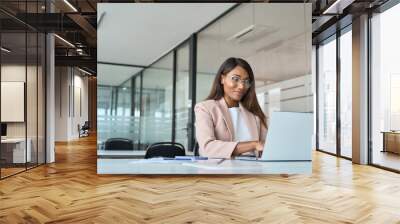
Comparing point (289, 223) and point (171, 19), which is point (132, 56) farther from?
point (289, 223)

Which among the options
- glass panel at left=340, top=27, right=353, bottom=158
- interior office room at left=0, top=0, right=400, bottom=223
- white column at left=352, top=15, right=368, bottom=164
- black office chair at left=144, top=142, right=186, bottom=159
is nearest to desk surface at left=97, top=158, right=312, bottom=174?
interior office room at left=0, top=0, right=400, bottom=223

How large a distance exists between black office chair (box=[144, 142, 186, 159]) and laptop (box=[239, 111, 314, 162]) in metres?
1.31

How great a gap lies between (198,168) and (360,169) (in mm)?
3276

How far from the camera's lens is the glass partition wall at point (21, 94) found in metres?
6.11

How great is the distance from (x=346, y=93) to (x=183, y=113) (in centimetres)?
475

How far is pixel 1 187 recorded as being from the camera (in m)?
5.36

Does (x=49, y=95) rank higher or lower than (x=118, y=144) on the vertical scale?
higher

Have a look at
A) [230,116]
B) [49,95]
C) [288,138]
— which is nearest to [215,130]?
[230,116]

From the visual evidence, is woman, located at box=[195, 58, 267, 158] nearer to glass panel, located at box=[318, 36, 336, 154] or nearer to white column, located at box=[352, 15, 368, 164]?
white column, located at box=[352, 15, 368, 164]

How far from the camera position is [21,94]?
22.0 ft

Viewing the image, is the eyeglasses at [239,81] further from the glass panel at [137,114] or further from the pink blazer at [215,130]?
the glass panel at [137,114]

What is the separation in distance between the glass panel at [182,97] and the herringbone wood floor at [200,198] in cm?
72

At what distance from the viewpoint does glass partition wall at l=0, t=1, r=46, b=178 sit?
6113mm

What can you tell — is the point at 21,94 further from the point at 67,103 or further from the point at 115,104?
the point at 67,103
